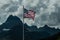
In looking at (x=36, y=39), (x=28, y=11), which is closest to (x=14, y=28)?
(x=36, y=39)

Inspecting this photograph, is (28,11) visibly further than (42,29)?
No

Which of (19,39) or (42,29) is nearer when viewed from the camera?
(19,39)

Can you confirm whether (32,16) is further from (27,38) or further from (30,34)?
(30,34)

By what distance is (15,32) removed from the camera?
16675cm

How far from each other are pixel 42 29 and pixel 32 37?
26436 mm

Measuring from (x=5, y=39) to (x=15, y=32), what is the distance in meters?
15.9

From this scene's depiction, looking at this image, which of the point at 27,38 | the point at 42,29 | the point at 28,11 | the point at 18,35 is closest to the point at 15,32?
the point at 18,35

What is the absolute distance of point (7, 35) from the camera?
526 ft

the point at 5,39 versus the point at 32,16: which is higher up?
the point at 32,16

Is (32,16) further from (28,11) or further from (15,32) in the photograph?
(15,32)

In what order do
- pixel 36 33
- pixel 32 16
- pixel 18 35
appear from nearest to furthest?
pixel 32 16
pixel 18 35
pixel 36 33

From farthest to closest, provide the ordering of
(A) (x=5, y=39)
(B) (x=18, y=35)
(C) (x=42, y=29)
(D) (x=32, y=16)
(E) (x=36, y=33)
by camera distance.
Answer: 1. (C) (x=42, y=29)
2. (E) (x=36, y=33)
3. (B) (x=18, y=35)
4. (A) (x=5, y=39)
5. (D) (x=32, y=16)

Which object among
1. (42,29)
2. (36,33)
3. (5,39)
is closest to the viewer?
(5,39)

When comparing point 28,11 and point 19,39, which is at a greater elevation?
point 28,11
